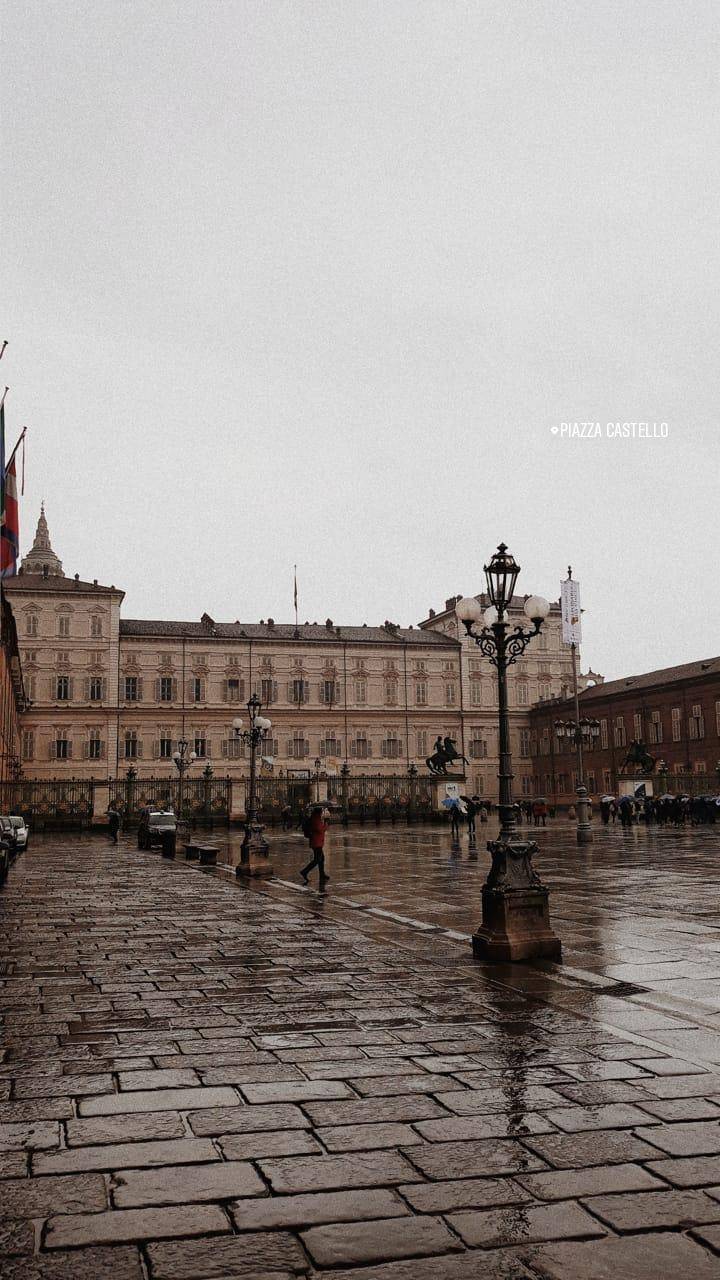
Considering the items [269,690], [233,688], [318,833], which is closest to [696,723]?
[269,690]

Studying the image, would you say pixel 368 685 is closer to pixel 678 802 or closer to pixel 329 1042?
pixel 678 802

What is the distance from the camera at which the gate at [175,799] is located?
47500 millimetres

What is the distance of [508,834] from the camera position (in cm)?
963

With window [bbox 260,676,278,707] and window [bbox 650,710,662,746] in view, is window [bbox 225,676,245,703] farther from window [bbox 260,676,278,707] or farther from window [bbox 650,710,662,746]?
window [bbox 650,710,662,746]

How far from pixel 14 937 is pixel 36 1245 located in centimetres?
796

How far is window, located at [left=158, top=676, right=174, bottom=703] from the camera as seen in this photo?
71.0 metres

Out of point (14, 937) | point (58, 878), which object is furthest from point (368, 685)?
point (14, 937)

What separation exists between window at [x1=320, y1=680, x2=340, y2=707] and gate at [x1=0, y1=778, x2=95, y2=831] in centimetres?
2748

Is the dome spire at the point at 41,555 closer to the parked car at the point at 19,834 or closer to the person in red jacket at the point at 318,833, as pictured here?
the parked car at the point at 19,834

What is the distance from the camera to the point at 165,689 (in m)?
71.1

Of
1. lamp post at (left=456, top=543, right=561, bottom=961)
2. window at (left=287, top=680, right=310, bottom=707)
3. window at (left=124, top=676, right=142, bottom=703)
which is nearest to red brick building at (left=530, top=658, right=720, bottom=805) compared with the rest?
window at (left=287, top=680, right=310, bottom=707)

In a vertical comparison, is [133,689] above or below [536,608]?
above

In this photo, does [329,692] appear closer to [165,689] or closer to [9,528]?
[165,689]

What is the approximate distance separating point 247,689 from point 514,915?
210 feet
